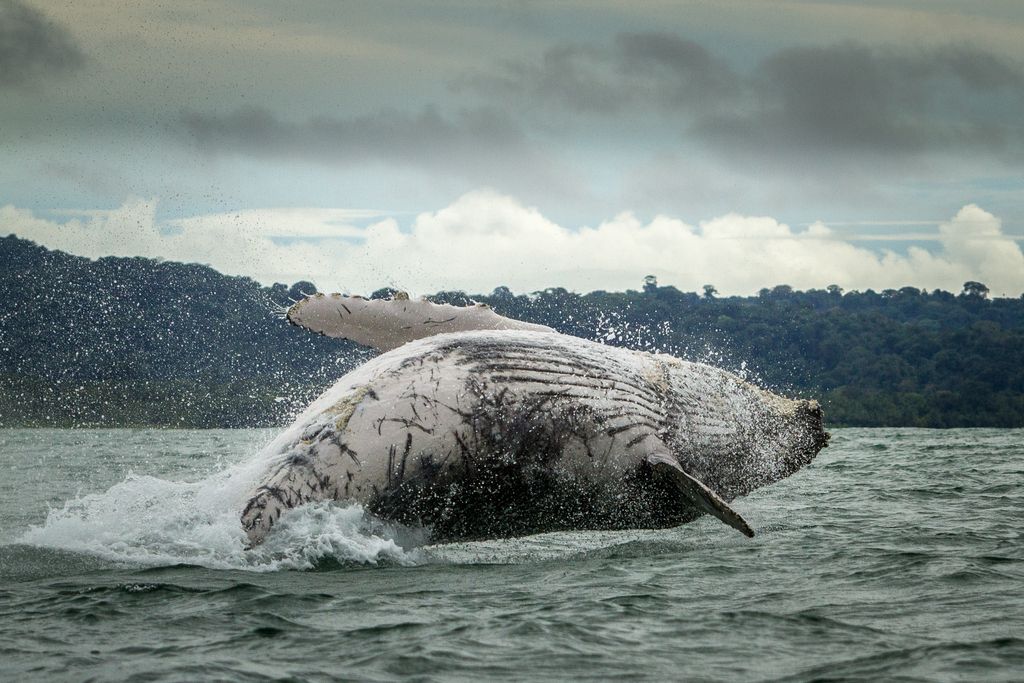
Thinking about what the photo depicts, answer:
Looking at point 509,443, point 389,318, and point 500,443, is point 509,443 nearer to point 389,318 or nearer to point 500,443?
point 500,443

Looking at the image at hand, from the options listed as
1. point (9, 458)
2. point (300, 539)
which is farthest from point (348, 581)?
point (9, 458)

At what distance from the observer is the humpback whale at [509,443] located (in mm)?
9281

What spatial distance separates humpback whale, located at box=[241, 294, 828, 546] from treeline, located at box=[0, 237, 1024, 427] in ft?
293

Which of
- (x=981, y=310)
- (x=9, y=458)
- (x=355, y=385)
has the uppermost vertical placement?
(x=981, y=310)

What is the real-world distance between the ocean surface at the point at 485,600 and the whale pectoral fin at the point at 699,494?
55 centimetres

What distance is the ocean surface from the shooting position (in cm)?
687

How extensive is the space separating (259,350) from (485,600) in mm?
105823

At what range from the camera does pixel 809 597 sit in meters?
8.64

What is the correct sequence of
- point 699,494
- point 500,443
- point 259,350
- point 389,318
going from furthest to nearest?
1. point 259,350
2. point 389,318
3. point 500,443
4. point 699,494

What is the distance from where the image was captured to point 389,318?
12.0 m

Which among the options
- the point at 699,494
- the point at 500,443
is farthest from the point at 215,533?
the point at 699,494

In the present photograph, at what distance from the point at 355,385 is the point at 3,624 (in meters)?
3.59

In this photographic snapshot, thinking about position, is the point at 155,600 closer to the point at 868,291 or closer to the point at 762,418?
the point at 762,418

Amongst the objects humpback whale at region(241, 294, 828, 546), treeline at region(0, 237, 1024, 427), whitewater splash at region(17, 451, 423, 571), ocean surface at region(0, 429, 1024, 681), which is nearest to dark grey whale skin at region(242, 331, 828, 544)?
humpback whale at region(241, 294, 828, 546)
